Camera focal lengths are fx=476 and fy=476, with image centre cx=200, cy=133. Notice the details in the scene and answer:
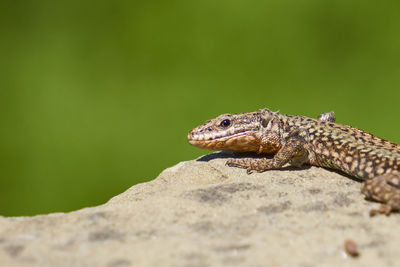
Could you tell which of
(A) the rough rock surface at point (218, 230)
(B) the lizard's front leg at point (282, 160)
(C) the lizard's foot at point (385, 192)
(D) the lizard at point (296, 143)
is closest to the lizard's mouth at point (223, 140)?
(D) the lizard at point (296, 143)

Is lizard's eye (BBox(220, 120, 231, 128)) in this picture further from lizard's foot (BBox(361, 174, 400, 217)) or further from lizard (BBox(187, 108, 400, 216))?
lizard's foot (BBox(361, 174, 400, 217))

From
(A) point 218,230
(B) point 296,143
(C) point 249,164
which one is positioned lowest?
(A) point 218,230

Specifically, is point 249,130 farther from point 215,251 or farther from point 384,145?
point 215,251

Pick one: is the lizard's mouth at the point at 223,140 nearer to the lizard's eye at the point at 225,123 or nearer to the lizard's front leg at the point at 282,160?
the lizard's eye at the point at 225,123

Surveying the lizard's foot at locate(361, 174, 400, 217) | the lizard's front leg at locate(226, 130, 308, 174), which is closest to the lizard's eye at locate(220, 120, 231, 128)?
the lizard's front leg at locate(226, 130, 308, 174)

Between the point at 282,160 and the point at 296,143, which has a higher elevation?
the point at 296,143

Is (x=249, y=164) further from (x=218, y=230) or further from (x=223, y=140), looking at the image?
(x=218, y=230)

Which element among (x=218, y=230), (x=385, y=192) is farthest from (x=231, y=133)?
(x=218, y=230)
